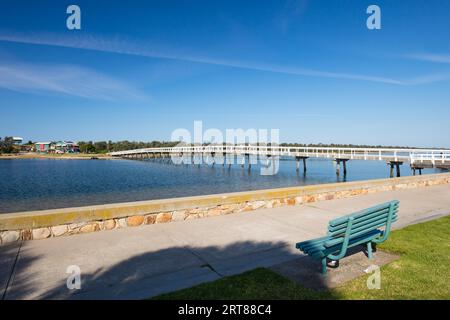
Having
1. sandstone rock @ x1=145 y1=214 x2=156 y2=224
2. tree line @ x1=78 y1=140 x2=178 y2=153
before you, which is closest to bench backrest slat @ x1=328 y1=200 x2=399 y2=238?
sandstone rock @ x1=145 y1=214 x2=156 y2=224

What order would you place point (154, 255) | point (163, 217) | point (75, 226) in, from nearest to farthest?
point (154, 255) → point (75, 226) → point (163, 217)

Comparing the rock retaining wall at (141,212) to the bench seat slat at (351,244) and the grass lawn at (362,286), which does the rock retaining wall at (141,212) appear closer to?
the grass lawn at (362,286)

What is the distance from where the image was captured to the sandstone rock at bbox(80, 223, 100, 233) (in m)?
5.78

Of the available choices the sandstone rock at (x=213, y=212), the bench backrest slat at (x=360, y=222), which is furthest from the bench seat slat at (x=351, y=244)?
the sandstone rock at (x=213, y=212)

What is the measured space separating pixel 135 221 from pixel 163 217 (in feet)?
2.03

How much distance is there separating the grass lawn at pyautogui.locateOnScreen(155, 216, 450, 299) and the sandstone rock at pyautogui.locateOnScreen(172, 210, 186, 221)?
10.5 feet

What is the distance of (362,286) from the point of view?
3471 mm

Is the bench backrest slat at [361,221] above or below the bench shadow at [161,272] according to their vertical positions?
above

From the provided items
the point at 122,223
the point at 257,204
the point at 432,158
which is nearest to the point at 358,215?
the point at 257,204

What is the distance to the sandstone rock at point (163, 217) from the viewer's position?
6562 mm

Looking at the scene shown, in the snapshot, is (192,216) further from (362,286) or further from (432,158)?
(432,158)

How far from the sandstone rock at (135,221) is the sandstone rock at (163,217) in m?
0.35
